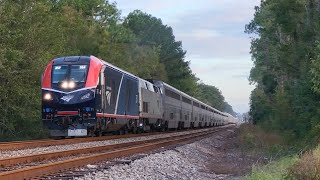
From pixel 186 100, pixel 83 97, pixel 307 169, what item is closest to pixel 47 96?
pixel 83 97

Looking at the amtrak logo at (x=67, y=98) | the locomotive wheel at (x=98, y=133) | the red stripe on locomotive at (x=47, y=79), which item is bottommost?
the locomotive wheel at (x=98, y=133)

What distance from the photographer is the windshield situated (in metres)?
22.4

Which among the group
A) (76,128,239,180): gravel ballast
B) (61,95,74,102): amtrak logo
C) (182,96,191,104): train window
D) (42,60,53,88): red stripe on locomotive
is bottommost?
(76,128,239,180): gravel ballast

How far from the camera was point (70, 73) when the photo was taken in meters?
22.6

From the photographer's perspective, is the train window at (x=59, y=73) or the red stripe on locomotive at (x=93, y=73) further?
the train window at (x=59, y=73)

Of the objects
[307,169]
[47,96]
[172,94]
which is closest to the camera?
[307,169]

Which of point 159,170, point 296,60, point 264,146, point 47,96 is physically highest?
point 296,60

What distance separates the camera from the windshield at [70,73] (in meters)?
22.4

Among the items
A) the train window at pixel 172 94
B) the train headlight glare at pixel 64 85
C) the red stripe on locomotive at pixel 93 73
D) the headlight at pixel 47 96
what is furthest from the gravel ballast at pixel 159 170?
the train window at pixel 172 94

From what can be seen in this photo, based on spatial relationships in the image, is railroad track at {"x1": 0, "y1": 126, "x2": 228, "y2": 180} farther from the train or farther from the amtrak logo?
the amtrak logo

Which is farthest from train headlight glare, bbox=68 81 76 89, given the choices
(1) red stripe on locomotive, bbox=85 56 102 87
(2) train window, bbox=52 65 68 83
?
(1) red stripe on locomotive, bbox=85 56 102 87

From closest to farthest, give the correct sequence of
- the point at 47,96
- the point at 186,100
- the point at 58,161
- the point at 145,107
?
the point at 58,161
the point at 47,96
the point at 145,107
the point at 186,100

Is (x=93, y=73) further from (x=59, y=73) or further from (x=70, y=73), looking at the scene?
(x=59, y=73)

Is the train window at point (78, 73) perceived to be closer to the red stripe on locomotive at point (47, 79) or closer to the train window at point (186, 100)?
the red stripe on locomotive at point (47, 79)
